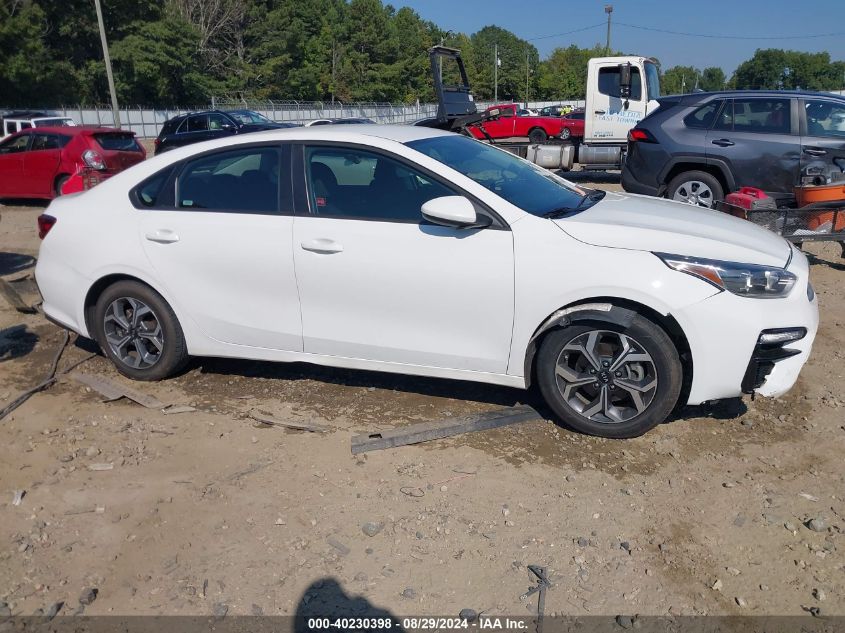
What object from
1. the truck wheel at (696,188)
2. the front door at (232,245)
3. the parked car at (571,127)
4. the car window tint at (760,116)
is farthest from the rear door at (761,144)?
the parked car at (571,127)

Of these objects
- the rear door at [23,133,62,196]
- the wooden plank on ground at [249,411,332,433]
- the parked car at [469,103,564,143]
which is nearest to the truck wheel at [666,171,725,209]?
the wooden plank on ground at [249,411,332,433]

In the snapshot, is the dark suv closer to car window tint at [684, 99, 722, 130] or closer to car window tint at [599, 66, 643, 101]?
car window tint at [684, 99, 722, 130]

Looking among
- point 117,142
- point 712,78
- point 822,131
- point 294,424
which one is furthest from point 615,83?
point 712,78

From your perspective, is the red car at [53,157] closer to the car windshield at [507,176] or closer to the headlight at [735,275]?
→ the car windshield at [507,176]

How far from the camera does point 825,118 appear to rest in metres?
8.98

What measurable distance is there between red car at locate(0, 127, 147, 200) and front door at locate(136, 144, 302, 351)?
9598 mm

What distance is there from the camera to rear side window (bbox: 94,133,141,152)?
13.6 meters

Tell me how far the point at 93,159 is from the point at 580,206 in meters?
11.5

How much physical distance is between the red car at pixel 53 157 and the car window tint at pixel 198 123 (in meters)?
8.21

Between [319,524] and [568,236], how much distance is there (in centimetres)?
193

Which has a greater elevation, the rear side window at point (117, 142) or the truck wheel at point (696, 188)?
the rear side window at point (117, 142)

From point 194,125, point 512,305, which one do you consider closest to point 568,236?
point 512,305

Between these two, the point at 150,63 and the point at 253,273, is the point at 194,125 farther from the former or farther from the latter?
the point at 150,63

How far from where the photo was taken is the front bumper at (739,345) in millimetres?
3639
